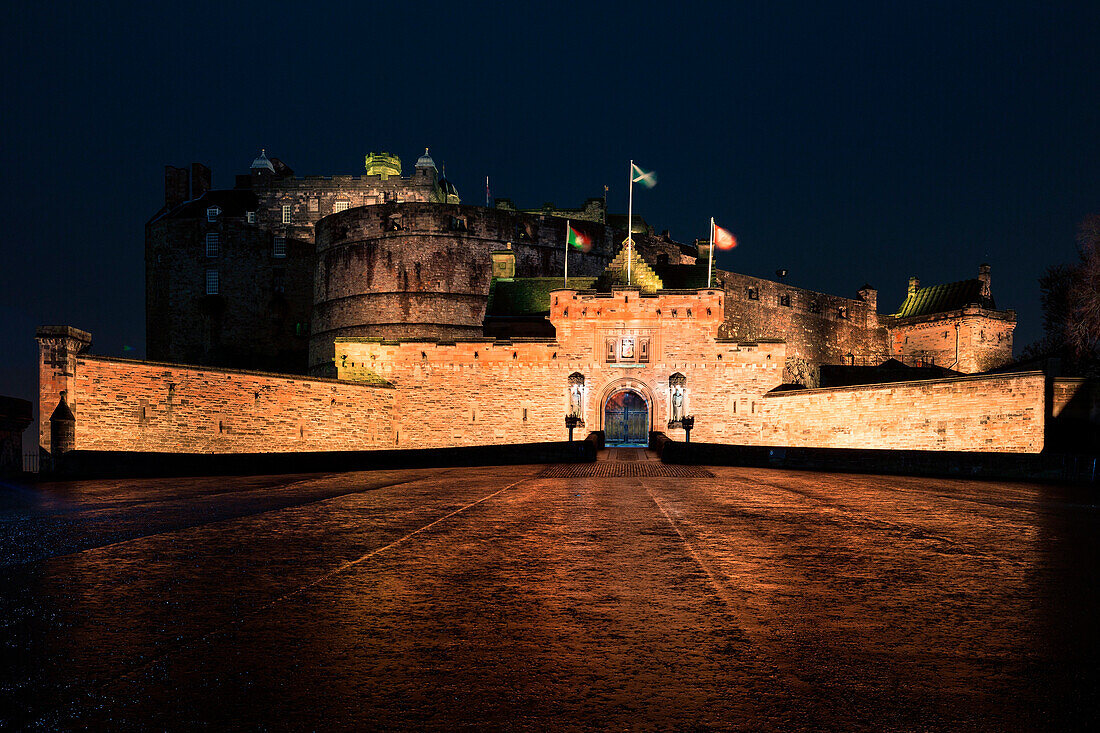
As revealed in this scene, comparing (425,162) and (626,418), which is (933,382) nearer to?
(626,418)

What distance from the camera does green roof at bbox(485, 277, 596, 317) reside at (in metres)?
33.1

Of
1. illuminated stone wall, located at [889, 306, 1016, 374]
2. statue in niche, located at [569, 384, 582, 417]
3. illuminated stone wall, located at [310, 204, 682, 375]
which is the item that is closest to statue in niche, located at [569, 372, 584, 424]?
statue in niche, located at [569, 384, 582, 417]

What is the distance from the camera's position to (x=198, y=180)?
161 ft

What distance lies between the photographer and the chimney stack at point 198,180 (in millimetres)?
48875

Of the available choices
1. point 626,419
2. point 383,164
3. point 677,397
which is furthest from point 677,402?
point 383,164

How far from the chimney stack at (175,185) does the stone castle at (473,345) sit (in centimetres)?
16

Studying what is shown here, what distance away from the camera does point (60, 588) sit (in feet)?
13.8

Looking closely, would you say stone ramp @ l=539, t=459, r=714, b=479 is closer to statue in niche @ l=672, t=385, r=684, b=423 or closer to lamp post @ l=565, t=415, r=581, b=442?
lamp post @ l=565, t=415, r=581, b=442

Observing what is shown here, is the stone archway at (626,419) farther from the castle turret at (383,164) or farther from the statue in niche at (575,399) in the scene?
the castle turret at (383,164)

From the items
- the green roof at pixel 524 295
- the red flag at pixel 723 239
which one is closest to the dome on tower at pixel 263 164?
the green roof at pixel 524 295

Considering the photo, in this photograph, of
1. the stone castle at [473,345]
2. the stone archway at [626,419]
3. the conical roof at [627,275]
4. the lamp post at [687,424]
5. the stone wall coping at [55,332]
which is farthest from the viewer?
the stone archway at [626,419]

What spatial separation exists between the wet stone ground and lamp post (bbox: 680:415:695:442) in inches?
786

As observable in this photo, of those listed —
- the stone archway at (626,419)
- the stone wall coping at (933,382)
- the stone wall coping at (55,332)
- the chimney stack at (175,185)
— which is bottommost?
the stone archway at (626,419)

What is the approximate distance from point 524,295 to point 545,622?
30890mm
